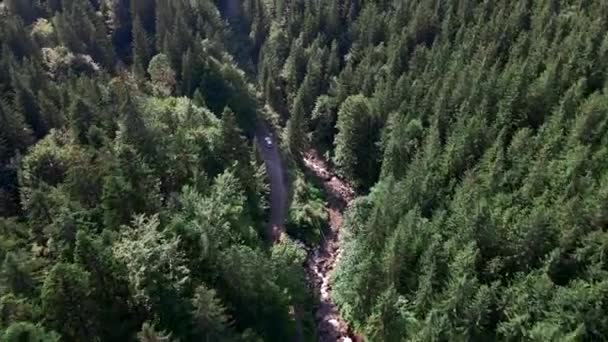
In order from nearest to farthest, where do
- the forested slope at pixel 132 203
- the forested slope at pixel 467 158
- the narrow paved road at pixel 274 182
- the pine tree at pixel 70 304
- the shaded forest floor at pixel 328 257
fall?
the pine tree at pixel 70 304 → the forested slope at pixel 132 203 → the forested slope at pixel 467 158 → the shaded forest floor at pixel 328 257 → the narrow paved road at pixel 274 182

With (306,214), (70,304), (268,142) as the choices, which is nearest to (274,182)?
(306,214)

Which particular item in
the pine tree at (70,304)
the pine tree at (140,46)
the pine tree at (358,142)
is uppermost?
the pine tree at (140,46)

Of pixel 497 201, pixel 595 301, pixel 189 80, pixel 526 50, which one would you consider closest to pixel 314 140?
pixel 189 80

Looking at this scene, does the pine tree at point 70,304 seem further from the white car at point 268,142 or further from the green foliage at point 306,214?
the white car at point 268,142

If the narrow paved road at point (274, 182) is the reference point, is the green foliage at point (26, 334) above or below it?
below

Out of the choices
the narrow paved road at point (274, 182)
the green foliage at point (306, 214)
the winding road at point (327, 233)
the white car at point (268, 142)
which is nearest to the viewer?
the winding road at point (327, 233)

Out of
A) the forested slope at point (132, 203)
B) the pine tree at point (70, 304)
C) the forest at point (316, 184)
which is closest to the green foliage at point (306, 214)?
the forest at point (316, 184)
